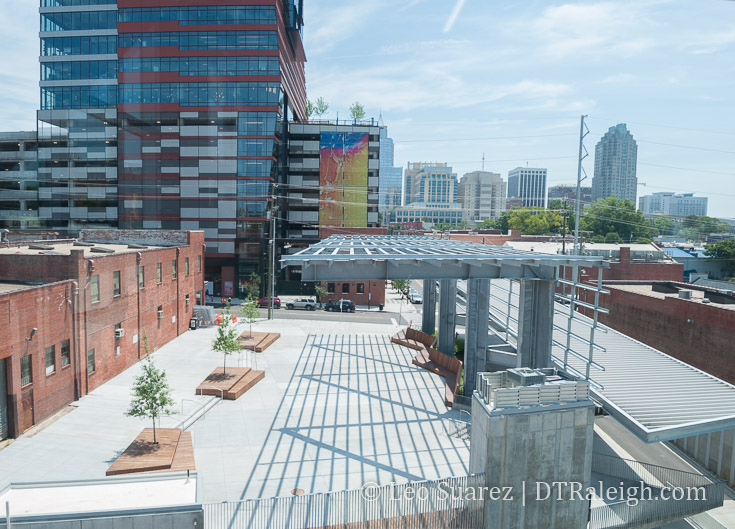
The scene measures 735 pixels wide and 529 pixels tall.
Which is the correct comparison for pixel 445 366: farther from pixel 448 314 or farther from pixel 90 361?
pixel 90 361

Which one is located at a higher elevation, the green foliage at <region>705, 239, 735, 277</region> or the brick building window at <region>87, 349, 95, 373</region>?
the green foliage at <region>705, 239, 735, 277</region>

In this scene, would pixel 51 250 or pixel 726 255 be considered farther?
pixel 726 255

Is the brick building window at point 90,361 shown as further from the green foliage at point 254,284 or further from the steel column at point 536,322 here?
the green foliage at point 254,284

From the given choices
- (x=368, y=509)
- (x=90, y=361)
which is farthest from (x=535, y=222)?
(x=368, y=509)

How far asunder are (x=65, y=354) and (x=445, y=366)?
1677cm

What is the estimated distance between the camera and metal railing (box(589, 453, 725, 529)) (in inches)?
464

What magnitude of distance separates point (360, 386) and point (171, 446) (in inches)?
352

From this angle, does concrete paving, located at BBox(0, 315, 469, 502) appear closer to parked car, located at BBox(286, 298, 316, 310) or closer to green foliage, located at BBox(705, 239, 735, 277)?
parked car, located at BBox(286, 298, 316, 310)

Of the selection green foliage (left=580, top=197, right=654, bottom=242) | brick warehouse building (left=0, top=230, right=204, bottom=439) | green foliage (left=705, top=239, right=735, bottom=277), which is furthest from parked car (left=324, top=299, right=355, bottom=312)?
green foliage (left=580, top=197, right=654, bottom=242)

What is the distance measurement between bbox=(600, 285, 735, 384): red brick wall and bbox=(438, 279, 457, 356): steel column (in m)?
11.0

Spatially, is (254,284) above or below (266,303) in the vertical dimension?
above

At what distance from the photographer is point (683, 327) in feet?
75.7

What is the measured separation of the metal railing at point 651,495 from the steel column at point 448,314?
11105 millimetres

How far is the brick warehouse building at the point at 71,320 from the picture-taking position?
1554 cm
